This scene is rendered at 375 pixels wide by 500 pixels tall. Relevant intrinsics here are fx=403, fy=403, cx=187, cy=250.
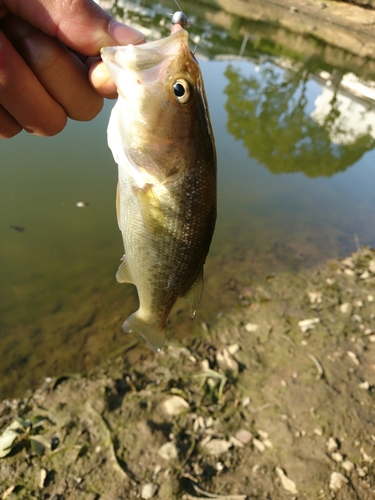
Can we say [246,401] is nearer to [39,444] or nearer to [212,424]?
[212,424]

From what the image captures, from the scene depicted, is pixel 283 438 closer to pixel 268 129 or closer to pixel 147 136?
Answer: pixel 147 136

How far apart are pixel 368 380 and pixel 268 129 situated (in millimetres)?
9323

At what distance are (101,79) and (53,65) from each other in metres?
0.20

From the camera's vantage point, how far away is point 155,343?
6.72 ft

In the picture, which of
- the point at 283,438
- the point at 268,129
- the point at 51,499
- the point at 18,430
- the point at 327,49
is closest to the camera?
Result: the point at 51,499

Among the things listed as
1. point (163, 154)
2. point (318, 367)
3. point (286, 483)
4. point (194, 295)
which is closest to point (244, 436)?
point (286, 483)

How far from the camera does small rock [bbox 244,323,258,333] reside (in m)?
4.46

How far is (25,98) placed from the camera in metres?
1.62

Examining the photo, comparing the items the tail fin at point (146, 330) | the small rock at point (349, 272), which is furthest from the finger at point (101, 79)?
the small rock at point (349, 272)

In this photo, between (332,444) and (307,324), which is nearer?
(332,444)

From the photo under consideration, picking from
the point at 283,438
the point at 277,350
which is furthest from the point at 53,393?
the point at 277,350

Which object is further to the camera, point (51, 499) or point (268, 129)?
point (268, 129)

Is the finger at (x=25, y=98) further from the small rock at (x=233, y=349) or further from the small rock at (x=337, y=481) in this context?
the small rock at (x=337, y=481)

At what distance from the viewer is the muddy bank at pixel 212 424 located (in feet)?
9.37
